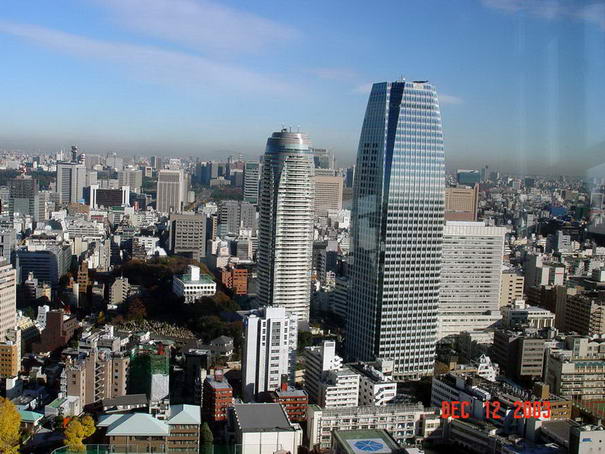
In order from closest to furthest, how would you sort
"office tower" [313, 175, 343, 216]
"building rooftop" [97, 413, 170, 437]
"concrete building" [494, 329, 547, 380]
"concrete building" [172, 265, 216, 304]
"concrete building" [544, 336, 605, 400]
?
"building rooftop" [97, 413, 170, 437] → "concrete building" [544, 336, 605, 400] → "concrete building" [494, 329, 547, 380] → "concrete building" [172, 265, 216, 304] → "office tower" [313, 175, 343, 216]

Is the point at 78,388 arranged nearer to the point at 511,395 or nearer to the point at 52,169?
the point at 511,395

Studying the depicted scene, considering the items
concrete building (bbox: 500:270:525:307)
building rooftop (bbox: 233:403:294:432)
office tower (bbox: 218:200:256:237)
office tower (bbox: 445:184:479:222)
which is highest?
office tower (bbox: 445:184:479:222)

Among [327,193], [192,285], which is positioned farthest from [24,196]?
[192,285]

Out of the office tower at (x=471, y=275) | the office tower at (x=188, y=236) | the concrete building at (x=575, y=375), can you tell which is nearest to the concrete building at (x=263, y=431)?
the concrete building at (x=575, y=375)

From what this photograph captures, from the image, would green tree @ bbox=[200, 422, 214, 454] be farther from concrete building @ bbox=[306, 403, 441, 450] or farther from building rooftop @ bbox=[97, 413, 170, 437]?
concrete building @ bbox=[306, 403, 441, 450]

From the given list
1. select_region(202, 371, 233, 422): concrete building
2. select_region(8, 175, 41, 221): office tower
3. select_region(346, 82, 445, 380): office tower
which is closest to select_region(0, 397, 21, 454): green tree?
select_region(202, 371, 233, 422): concrete building

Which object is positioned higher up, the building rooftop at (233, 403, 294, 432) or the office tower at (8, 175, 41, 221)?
the office tower at (8, 175, 41, 221)

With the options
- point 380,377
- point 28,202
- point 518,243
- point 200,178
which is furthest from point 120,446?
point 28,202
